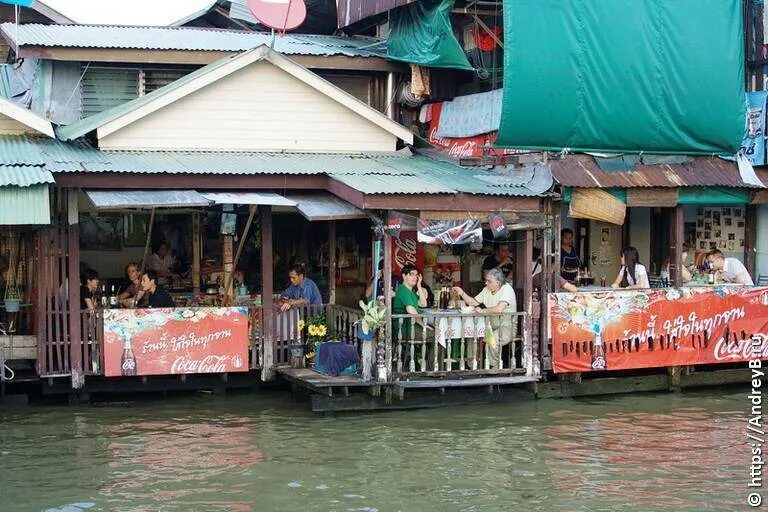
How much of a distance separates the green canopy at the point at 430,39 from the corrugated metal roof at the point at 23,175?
6.42 metres

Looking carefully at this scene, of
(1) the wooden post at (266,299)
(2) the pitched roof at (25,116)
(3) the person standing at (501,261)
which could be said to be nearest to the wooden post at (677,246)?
(3) the person standing at (501,261)

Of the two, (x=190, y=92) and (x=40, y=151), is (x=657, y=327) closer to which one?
(x=190, y=92)

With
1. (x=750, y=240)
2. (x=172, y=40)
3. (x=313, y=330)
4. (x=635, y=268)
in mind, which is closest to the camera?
(x=313, y=330)

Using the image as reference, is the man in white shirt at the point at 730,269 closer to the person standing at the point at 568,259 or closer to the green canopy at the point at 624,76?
the green canopy at the point at 624,76

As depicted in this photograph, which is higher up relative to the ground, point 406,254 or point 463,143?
point 463,143

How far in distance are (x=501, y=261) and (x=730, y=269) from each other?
359 cm

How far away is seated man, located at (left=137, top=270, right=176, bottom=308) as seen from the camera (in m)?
15.5

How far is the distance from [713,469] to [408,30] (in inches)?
356

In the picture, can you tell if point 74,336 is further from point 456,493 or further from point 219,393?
point 456,493

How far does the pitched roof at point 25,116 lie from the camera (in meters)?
15.8

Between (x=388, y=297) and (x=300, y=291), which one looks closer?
(x=388, y=297)

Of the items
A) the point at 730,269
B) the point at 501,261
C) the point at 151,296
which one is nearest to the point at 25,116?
the point at 151,296

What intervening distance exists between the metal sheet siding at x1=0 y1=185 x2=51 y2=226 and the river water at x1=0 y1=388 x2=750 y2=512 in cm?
262

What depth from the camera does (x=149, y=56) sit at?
17.3m
